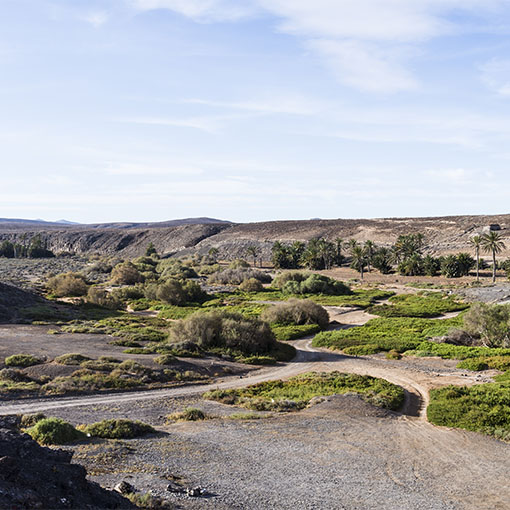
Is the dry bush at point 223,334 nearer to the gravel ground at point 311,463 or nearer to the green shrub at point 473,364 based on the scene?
the green shrub at point 473,364

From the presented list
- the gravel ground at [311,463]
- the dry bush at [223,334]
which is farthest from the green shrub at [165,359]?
the gravel ground at [311,463]

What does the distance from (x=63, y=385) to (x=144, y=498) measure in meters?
16.7

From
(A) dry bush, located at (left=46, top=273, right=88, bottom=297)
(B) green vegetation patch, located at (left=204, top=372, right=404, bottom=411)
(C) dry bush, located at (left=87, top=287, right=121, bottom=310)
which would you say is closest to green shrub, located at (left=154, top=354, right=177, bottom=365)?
(B) green vegetation patch, located at (left=204, top=372, right=404, bottom=411)

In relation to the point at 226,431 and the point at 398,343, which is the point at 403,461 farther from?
the point at 398,343

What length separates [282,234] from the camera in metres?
172

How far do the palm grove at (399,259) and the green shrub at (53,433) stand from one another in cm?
7889

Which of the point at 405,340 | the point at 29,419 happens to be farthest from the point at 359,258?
the point at 29,419

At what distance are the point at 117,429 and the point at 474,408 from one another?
55.6ft

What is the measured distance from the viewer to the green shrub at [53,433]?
1728 cm

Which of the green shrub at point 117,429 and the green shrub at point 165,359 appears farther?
the green shrub at point 165,359

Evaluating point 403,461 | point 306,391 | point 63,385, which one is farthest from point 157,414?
point 403,461

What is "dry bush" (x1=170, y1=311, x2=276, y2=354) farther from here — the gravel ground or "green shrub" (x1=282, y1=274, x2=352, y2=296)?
"green shrub" (x1=282, y1=274, x2=352, y2=296)

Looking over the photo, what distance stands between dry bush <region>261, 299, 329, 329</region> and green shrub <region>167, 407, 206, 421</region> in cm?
3226

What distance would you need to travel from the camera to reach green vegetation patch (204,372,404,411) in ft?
82.4
